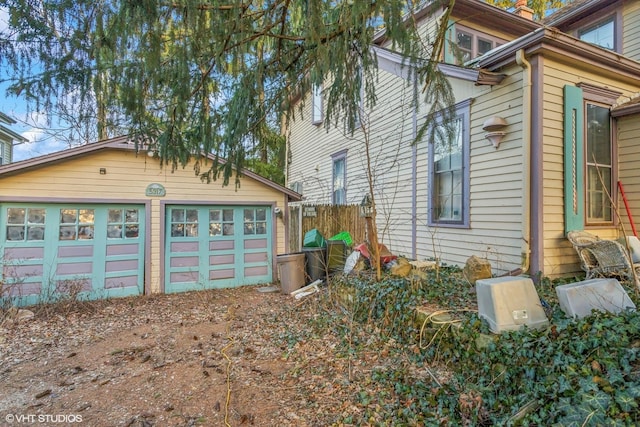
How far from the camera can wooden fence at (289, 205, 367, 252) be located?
8234mm

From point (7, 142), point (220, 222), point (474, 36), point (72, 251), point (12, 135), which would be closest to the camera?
point (72, 251)

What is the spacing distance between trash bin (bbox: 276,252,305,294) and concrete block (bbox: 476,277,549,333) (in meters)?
4.24

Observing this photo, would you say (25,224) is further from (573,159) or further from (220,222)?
(573,159)

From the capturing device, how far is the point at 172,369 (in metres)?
3.58

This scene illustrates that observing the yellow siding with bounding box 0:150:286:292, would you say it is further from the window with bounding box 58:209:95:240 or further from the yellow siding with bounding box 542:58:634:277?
the yellow siding with bounding box 542:58:634:277

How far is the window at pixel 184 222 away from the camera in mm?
7157

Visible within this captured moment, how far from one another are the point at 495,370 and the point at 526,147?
3127 mm

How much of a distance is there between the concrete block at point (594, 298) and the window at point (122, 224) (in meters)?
7.09

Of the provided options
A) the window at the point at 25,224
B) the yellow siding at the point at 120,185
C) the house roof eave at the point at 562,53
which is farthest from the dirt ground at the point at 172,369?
the house roof eave at the point at 562,53

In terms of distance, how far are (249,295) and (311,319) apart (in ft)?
7.56

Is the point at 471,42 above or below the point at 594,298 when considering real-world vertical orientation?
above

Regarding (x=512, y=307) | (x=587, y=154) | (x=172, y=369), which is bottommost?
(x=172, y=369)

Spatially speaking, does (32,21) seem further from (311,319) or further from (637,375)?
(637,375)

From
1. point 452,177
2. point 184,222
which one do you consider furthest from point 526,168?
point 184,222
